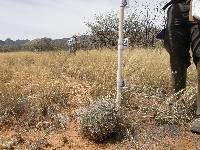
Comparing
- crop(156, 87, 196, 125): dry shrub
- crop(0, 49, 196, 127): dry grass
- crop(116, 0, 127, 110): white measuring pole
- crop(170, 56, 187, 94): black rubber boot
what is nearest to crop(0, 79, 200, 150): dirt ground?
crop(156, 87, 196, 125): dry shrub

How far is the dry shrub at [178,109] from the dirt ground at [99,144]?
3.8 inches

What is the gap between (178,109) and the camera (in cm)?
540

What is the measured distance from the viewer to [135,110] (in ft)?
18.7

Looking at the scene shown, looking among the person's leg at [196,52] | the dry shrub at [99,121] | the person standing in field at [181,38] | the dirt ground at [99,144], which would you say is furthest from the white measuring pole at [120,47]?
the person's leg at [196,52]

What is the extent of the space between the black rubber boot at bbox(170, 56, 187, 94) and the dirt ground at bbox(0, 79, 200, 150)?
507 millimetres

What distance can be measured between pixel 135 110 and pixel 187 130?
74 cm

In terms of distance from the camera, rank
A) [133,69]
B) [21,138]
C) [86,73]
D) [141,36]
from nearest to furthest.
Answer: [21,138] < [133,69] < [86,73] < [141,36]

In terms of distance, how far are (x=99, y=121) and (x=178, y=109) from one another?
91 cm

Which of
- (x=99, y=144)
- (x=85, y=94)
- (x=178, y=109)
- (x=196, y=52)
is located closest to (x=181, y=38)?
(x=196, y=52)

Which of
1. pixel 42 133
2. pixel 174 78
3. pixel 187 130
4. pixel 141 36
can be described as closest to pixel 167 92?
pixel 174 78

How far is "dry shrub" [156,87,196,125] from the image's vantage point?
5359 mm

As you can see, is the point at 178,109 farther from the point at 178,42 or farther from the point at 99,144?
the point at 99,144

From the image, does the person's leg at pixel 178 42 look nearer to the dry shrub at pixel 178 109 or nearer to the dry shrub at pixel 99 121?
the dry shrub at pixel 178 109

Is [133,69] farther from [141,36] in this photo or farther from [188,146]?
[141,36]
